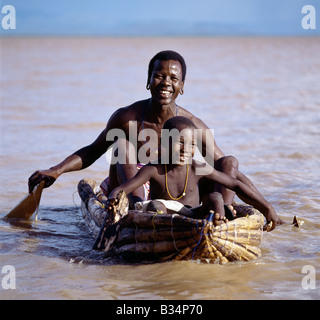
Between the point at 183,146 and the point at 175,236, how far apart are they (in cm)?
62

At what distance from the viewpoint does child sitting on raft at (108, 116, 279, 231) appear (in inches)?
165

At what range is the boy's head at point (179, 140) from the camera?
4.16 meters

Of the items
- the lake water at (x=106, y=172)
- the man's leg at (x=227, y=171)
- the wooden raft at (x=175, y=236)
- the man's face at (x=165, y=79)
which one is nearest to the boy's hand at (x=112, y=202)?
the wooden raft at (x=175, y=236)

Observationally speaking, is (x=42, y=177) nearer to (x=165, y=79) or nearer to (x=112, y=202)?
(x=112, y=202)

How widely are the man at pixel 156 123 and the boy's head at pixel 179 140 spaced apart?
401mm

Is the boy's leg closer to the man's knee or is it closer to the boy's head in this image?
the boy's head

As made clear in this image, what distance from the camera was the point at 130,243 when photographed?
411 cm

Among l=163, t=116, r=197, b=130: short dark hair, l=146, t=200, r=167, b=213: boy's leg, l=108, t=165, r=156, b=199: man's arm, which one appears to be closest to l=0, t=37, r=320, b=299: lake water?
l=146, t=200, r=167, b=213: boy's leg

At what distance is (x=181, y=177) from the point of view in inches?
169

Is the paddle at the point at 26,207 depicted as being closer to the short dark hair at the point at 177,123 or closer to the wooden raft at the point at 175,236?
the wooden raft at the point at 175,236

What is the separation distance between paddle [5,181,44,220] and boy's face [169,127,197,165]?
1463 mm

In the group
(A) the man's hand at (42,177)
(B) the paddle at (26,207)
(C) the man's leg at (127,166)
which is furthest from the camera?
(B) the paddle at (26,207)
